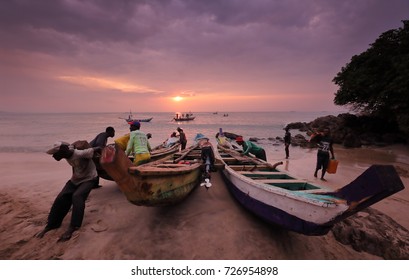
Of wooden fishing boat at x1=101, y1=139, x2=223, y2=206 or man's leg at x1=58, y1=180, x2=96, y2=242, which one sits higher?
wooden fishing boat at x1=101, y1=139, x2=223, y2=206

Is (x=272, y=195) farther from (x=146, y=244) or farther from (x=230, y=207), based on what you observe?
(x=146, y=244)

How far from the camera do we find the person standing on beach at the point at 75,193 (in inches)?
159

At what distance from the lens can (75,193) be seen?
13.3 feet

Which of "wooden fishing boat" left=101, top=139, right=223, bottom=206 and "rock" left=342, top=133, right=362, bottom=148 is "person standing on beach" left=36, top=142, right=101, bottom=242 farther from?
"rock" left=342, top=133, right=362, bottom=148

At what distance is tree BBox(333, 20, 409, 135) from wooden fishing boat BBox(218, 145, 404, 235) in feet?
51.6

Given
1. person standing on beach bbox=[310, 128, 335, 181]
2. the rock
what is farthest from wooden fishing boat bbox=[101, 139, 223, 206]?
the rock

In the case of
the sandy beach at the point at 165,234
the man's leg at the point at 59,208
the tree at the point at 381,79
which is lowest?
the sandy beach at the point at 165,234

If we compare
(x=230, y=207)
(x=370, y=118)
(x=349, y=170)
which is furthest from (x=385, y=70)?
(x=230, y=207)

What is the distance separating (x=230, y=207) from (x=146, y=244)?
230 cm

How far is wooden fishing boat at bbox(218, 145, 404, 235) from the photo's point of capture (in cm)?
259

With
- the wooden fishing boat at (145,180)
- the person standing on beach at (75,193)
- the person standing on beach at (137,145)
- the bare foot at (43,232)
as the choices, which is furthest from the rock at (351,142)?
the bare foot at (43,232)

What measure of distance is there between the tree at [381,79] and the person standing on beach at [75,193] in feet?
61.9

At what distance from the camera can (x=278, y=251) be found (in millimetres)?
3941

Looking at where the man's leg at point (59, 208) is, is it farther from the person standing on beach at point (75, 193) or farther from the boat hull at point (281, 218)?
the boat hull at point (281, 218)
